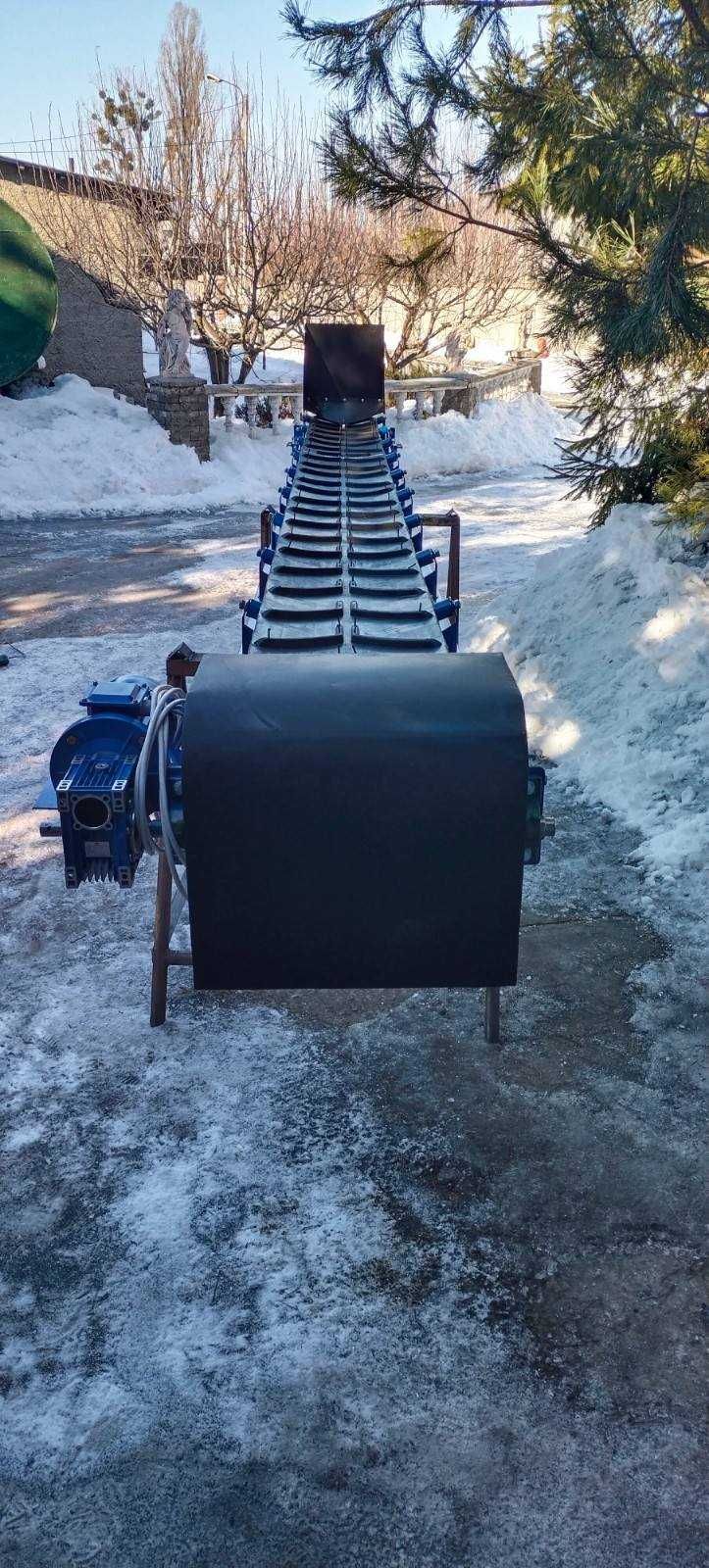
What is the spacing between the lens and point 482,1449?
9.66 feet

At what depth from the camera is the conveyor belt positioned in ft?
16.7

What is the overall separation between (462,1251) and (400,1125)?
0.62m

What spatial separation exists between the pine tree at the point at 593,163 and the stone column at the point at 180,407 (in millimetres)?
10067

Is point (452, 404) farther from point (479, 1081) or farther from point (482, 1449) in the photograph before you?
point (482, 1449)

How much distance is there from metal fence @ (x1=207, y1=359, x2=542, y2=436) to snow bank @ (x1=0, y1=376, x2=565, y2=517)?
1.99 ft

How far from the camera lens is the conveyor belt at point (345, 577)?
5094mm

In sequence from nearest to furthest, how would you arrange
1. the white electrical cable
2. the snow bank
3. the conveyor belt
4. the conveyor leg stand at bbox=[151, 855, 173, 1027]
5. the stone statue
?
the white electrical cable < the conveyor leg stand at bbox=[151, 855, 173, 1027] < the conveyor belt < the snow bank < the stone statue

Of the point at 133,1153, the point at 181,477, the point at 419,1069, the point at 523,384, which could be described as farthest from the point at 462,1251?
the point at 523,384

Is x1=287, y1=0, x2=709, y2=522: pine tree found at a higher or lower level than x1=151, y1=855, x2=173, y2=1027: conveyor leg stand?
higher

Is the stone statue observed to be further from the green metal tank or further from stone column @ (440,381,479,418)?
stone column @ (440,381,479,418)

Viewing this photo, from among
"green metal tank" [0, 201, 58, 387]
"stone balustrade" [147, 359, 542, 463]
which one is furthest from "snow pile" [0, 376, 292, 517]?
"green metal tank" [0, 201, 58, 387]

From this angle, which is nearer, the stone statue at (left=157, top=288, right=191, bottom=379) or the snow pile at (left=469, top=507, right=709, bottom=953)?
the snow pile at (left=469, top=507, right=709, bottom=953)

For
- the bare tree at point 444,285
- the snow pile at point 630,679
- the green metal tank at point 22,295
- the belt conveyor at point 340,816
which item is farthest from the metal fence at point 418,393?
the belt conveyor at point 340,816

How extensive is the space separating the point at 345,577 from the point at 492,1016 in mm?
2881
